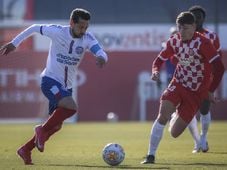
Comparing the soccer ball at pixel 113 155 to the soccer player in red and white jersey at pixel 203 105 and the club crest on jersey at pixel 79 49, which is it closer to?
the club crest on jersey at pixel 79 49

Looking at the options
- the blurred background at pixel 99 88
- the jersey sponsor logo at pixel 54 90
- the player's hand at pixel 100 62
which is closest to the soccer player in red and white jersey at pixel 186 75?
the player's hand at pixel 100 62

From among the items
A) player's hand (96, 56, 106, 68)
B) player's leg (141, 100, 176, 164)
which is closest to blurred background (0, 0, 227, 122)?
player's leg (141, 100, 176, 164)

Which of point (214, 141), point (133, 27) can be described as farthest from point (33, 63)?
point (214, 141)

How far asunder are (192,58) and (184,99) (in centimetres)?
Answer: 62

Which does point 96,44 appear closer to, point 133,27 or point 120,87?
point 120,87

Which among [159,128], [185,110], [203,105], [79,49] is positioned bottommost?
[159,128]

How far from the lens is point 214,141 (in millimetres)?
17125

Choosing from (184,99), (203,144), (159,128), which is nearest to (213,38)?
(203,144)

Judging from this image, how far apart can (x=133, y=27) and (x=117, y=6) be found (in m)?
1.27

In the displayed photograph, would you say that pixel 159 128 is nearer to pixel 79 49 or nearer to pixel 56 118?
pixel 56 118

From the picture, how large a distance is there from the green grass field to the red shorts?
0.71 metres

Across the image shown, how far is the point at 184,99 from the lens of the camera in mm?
11898

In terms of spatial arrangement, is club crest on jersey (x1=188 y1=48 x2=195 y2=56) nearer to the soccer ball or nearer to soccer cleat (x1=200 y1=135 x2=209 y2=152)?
the soccer ball

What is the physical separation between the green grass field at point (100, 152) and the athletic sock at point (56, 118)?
1.73ft
